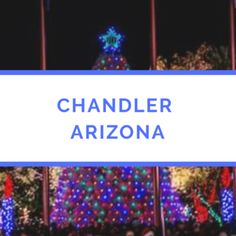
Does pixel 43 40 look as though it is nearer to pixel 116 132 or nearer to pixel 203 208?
pixel 116 132

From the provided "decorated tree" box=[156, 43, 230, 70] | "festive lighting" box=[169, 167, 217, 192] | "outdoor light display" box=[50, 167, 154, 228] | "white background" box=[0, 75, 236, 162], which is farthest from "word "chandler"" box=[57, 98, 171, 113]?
"festive lighting" box=[169, 167, 217, 192]

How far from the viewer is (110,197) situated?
1377 cm

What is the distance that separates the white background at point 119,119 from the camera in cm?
701

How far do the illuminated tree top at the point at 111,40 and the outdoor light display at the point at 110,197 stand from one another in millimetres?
1952

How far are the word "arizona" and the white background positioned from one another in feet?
0.12

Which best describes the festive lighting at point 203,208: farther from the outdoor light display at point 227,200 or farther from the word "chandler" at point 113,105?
the word "chandler" at point 113,105

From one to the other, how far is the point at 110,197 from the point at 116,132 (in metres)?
6.86

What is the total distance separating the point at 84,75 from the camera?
23.1 ft

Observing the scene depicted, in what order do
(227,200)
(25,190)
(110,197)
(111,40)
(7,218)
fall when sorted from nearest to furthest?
(111,40)
(110,197)
(227,200)
(7,218)
(25,190)

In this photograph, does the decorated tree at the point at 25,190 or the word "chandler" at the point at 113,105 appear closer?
the word "chandler" at the point at 113,105

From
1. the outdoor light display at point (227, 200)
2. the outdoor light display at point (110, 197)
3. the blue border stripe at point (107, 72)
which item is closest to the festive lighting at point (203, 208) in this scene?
the outdoor light display at point (227, 200)

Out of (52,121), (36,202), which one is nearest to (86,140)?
(52,121)

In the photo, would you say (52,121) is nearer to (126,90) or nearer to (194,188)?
(126,90)

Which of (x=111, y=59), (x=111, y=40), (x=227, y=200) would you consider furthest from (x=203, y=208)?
(x=111, y=40)
